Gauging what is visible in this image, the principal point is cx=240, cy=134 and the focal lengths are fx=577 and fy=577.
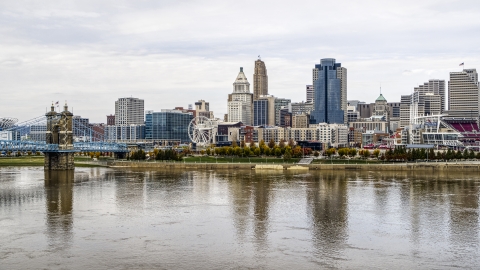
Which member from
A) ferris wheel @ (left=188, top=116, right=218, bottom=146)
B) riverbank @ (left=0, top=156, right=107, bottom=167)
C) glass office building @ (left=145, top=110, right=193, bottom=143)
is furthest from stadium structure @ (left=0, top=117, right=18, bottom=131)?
glass office building @ (left=145, top=110, right=193, bottom=143)

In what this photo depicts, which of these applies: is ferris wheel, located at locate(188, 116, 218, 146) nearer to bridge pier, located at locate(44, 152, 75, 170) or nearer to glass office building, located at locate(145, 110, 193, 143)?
glass office building, located at locate(145, 110, 193, 143)

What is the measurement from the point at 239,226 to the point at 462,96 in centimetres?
15563

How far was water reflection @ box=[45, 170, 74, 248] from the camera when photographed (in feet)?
78.8

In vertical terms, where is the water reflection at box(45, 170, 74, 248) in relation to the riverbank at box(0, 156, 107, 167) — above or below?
below

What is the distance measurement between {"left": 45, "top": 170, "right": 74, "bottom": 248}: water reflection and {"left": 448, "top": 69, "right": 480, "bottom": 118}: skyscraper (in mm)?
138482

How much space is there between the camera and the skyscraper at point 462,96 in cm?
16562

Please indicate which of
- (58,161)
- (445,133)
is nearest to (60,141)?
(58,161)

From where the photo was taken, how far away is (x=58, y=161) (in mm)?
63000

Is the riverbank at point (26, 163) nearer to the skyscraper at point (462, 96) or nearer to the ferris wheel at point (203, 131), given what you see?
the ferris wheel at point (203, 131)

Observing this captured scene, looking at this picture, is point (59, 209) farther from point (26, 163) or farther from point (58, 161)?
point (26, 163)

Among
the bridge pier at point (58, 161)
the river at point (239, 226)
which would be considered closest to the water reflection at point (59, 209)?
the river at point (239, 226)

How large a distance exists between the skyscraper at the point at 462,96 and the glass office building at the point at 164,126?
81.7 metres

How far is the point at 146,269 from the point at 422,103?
189524 millimetres

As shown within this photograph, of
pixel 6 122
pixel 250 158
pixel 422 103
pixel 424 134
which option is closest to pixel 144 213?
pixel 250 158
